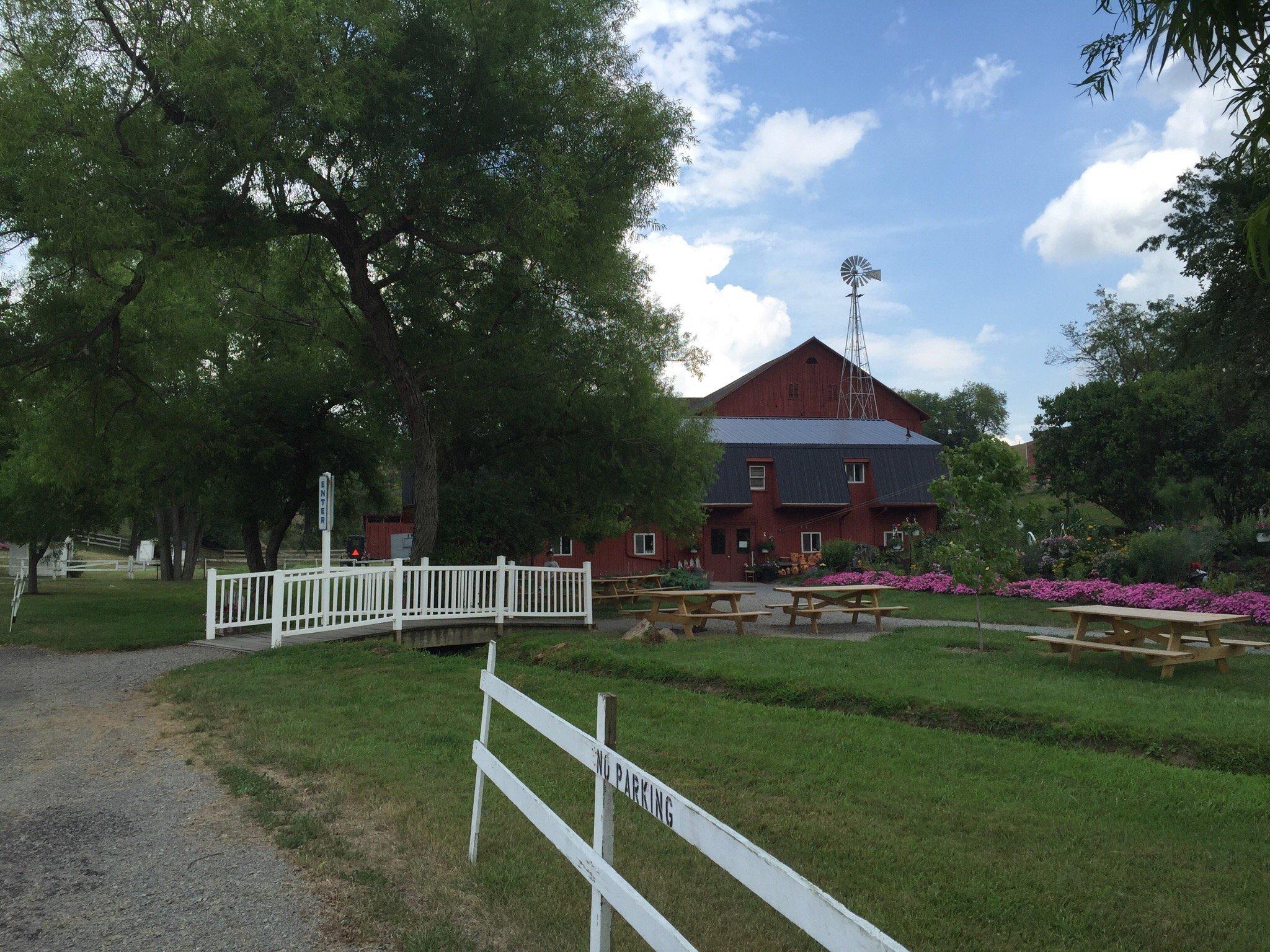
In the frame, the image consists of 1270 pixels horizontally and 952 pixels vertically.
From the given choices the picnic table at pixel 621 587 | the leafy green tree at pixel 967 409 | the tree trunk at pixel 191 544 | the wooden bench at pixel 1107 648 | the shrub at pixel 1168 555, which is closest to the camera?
the wooden bench at pixel 1107 648

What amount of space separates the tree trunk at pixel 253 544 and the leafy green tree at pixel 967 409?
62.5m

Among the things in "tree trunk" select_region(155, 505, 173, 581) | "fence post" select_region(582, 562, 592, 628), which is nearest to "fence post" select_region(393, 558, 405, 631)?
"fence post" select_region(582, 562, 592, 628)

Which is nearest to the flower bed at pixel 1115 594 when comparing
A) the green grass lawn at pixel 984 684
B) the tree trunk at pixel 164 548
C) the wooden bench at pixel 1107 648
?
the green grass lawn at pixel 984 684

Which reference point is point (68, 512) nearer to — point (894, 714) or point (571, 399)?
point (571, 399)

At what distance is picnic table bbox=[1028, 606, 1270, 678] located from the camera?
1073 cm

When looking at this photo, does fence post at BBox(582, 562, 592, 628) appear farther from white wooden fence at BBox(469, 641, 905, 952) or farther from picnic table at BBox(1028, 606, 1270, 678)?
white wooden fence at BBox(469, 641, 905, 952)

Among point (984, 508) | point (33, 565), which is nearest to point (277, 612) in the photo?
point (984, 508)

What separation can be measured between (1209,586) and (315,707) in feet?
51.8

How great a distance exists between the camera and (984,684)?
9773mm

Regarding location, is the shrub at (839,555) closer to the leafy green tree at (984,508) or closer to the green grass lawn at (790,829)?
the leafy green tree at (984,508)

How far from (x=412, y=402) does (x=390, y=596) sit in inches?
152

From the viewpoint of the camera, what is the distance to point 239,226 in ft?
47.5

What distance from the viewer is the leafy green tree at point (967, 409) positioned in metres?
77.8

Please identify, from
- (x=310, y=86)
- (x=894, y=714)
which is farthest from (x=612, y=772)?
(x=310, y=86)
